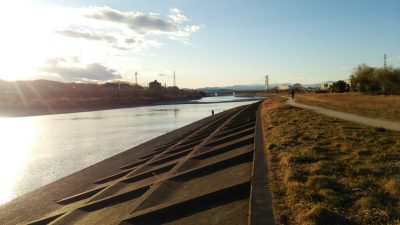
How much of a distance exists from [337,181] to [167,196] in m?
4.14

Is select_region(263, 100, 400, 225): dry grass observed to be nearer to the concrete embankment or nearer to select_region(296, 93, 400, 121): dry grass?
the concrete embankment

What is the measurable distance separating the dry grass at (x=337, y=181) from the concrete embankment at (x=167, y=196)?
1.39ft

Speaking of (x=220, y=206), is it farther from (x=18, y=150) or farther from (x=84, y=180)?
(x=18, y=150)

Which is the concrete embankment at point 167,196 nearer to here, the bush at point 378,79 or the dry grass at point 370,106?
the dry grass at point 370,106

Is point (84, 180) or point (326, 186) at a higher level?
point (326, 186)

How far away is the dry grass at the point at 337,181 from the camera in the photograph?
572 centimetres

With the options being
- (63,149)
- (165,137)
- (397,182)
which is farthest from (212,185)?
(165,137)

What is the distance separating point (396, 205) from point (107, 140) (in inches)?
1081

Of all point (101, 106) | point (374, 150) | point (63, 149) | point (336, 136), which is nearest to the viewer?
point (374, 150)

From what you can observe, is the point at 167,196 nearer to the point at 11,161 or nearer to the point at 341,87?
the point at 11,161

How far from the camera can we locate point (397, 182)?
703 centimetres

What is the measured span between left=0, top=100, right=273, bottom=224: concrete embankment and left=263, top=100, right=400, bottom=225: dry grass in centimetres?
42

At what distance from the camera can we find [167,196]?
373 inches

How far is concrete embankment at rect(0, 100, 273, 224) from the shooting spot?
7293 mm
